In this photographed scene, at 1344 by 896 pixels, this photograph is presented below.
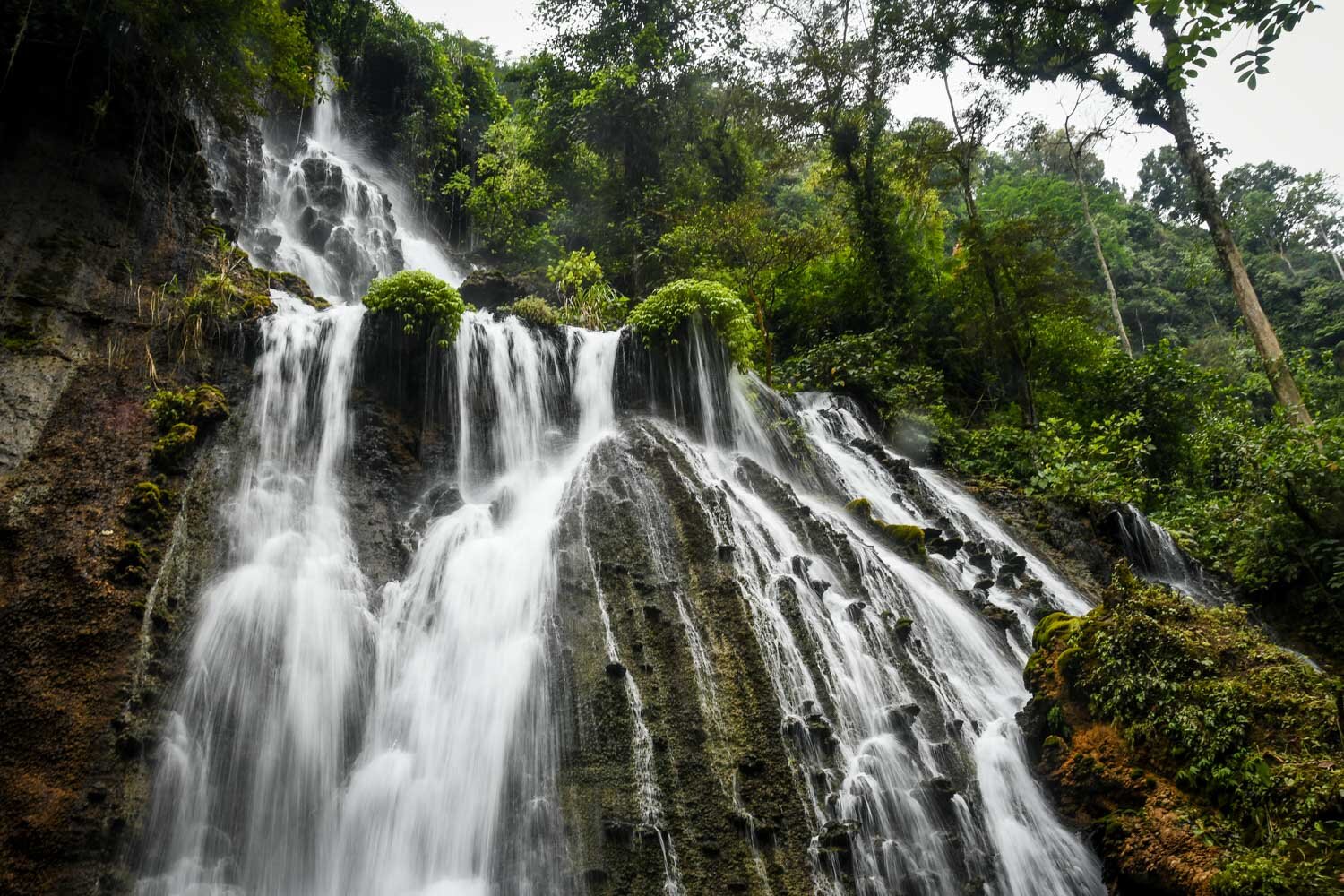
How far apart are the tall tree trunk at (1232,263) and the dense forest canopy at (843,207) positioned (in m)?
0.06

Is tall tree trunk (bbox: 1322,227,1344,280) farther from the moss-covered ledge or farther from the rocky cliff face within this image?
the rocky cliff face

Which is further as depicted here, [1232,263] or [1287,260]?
[1287,260]

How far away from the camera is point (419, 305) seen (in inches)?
393

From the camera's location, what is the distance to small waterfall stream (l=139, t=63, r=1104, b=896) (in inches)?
205

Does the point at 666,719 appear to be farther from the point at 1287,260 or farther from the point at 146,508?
the point at 1287,260

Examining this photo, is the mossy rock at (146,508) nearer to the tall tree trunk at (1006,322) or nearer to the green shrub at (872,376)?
the green shrub at (872,376)

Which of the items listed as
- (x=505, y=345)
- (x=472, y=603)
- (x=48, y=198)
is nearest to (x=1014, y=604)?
(x=472, y=603)

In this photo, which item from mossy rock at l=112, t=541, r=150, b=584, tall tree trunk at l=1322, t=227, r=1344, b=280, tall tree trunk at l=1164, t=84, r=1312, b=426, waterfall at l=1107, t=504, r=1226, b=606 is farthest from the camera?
tall tree trunk at l=1322, t=227, r=1344, b=280

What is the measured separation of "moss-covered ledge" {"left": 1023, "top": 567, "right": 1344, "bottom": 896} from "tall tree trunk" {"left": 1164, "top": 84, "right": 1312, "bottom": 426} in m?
7.25

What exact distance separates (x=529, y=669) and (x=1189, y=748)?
16.5 ft

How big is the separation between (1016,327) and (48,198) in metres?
16.9

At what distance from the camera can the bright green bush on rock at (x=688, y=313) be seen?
11.1 meters

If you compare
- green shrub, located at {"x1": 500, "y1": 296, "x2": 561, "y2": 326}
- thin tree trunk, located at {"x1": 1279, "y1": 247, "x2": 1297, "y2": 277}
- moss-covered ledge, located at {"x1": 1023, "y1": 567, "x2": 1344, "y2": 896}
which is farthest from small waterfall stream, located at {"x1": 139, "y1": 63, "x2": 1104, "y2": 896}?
thin tree trunk, located at {"x1": 1279, "y1": 247, "x2": 1297, "y2": 277}

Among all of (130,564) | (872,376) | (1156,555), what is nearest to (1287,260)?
(872,376)
